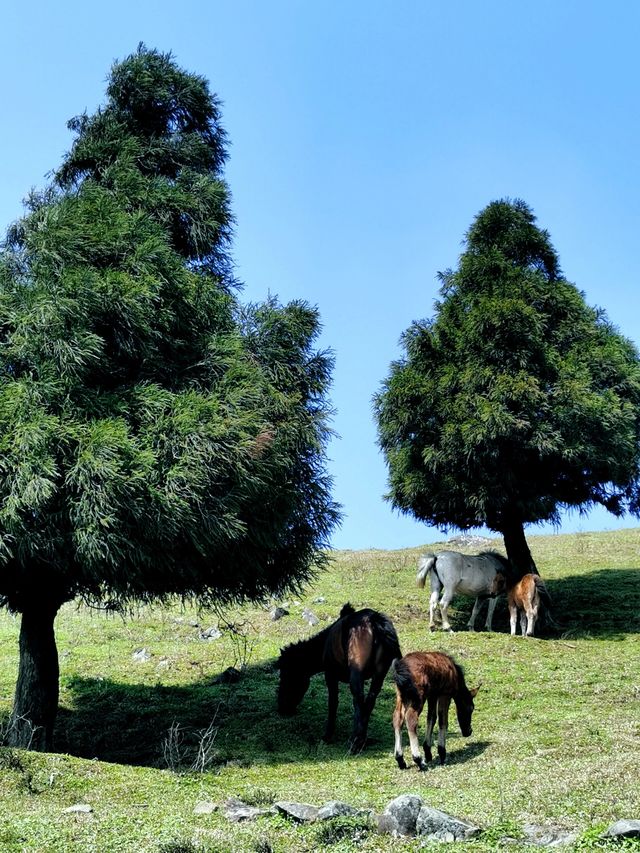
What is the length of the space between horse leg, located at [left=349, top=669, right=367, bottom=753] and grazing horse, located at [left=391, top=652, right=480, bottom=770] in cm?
207

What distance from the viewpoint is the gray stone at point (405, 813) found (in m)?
9.26

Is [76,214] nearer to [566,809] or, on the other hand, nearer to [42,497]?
[42,497]

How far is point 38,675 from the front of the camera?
1870 centimetres

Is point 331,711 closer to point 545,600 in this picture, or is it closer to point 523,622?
point 523,622

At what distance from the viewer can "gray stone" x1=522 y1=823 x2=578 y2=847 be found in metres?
8.68

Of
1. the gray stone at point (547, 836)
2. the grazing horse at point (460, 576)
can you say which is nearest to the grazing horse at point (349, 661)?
the gray stone at point (547, 836)

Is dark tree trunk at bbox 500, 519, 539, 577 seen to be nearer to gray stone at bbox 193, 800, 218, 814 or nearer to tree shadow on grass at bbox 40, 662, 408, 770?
tree shadow on grass at bbox 40, 662, 408, 770

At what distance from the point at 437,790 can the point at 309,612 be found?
15705 millimetres

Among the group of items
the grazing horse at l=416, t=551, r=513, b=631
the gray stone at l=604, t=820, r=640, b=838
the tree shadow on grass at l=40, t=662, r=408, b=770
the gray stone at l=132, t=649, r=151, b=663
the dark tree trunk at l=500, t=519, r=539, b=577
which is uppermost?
the dark tree trunk at l=500, t=519, r=539, b=577

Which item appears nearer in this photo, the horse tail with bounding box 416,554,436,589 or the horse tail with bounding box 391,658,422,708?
the horse tail with bounding box 391,658,422,708

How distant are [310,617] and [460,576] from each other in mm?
4874

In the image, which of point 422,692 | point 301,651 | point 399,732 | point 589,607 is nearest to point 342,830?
point 422,692

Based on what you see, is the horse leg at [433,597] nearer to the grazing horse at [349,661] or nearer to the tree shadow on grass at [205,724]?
the tree shadow on grass at [205,724]

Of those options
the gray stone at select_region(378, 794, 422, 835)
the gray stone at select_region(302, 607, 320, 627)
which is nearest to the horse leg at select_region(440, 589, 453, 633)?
the gray stone at select_region(302, 607, 320, 627)
